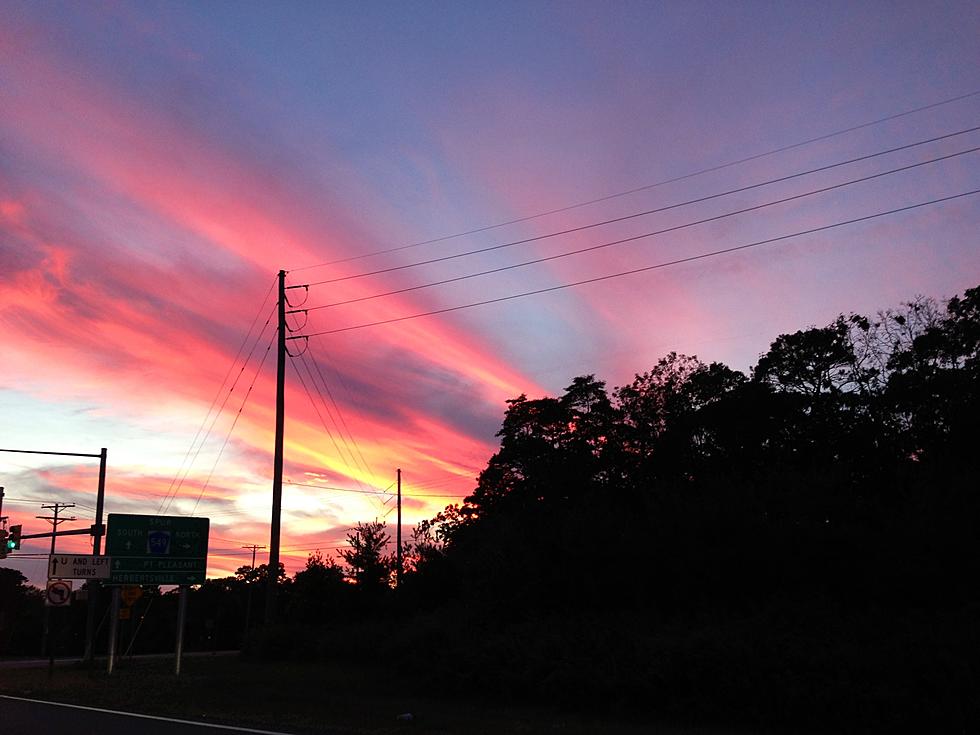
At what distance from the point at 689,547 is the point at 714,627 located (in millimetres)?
5236

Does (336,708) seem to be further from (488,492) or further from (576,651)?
(488,492)

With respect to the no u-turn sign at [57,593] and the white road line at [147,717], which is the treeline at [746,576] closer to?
the white road line at [147,717]

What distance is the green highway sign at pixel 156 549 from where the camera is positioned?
2908cm

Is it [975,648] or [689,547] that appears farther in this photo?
[689,547]

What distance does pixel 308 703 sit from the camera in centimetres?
2052

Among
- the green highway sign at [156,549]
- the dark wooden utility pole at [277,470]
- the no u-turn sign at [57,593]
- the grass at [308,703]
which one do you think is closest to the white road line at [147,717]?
the grass at [308,703]

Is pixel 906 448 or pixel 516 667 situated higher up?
pixel 906 448

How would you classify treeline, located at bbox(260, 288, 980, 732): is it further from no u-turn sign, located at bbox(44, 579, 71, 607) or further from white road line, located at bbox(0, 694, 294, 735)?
no u-turn sign, located at bbox(44, 579, 71, 607)

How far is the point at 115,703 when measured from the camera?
67.1 ft

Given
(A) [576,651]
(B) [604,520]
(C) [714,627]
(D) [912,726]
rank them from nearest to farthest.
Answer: (D) [912,726], (C) [714,627], (A) [576,651], (B) [604,520]

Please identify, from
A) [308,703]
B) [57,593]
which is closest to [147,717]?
[308,703]

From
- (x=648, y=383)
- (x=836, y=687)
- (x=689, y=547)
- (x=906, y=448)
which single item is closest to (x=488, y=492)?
(x=648, y=383)

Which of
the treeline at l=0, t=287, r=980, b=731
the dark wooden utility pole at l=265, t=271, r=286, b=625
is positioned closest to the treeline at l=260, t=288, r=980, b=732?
A: the treeline at l=0, t=287, r=980, b=731

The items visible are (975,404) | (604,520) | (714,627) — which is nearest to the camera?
(714,627)
